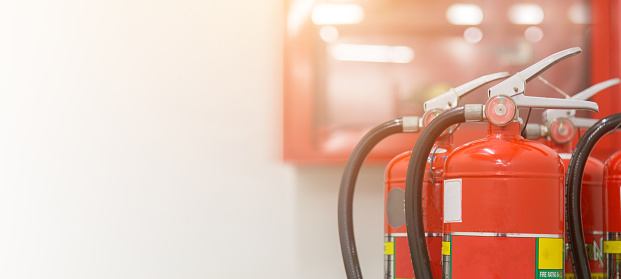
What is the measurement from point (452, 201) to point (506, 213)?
76 mm

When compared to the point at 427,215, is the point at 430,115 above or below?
above

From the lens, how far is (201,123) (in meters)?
1.28

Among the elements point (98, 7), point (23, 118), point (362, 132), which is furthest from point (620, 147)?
point (23, 118)

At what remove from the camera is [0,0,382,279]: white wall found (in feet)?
4.12

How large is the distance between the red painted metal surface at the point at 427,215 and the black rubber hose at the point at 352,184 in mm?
53

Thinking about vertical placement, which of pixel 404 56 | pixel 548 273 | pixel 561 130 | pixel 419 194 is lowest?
pixel 548 273

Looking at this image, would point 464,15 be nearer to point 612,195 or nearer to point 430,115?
point 430,115

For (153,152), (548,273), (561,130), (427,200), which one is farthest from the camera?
(153,152)

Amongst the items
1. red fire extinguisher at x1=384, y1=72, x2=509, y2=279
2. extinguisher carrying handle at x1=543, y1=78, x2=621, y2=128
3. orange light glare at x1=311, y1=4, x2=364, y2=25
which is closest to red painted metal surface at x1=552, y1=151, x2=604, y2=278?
extinguisher carrying handle at x1=543, y1=78, x2=621, y2=128

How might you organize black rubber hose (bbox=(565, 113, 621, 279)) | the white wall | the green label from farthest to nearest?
the white wall → black rubber hose (bbox=(565, 113, 621, 279)) → the green label

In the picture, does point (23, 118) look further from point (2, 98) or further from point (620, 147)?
point (620, 147)

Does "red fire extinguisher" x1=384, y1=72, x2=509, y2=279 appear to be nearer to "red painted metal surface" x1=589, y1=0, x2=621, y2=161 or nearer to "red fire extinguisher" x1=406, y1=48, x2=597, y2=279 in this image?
"red fire extinguisher" x1=406, y1=48, x2=597, y2=279

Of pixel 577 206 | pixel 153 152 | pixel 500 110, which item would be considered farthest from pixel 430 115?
pixel 153 152

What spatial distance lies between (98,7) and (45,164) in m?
0.31
